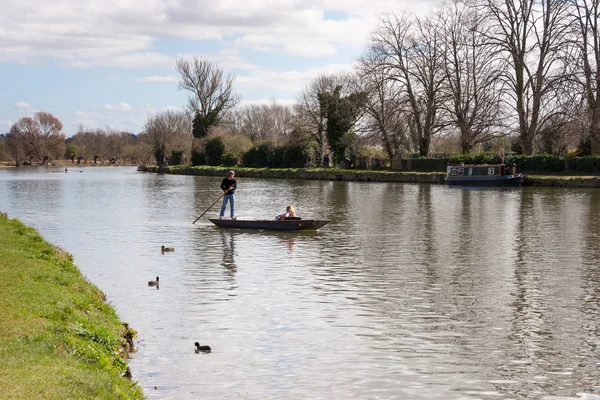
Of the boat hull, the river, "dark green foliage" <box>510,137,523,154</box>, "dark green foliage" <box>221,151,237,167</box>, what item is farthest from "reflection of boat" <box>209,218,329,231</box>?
"dark green foliage" <box>221,151,237,167</box>

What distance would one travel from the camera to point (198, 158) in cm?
9562

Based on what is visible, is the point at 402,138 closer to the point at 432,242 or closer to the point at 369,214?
the point at 369,214

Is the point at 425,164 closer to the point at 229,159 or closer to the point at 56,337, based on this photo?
the point at 229,159

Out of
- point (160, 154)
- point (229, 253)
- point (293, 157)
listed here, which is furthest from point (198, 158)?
point (229, 253)

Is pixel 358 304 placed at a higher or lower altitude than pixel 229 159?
lower

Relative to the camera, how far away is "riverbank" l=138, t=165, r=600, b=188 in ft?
161

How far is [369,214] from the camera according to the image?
31.5m

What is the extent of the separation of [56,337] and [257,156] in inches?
3015

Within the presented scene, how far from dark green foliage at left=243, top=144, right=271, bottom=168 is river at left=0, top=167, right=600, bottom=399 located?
54382mm

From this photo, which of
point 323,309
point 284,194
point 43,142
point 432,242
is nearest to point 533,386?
point 323,309

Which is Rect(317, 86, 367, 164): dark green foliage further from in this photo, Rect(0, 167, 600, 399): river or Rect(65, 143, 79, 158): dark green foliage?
Rect(65, 143, 79, 158): dark green foliage

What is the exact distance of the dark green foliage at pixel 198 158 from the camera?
310 feet

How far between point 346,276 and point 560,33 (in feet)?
135

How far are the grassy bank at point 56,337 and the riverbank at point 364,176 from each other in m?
41.5
